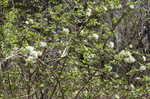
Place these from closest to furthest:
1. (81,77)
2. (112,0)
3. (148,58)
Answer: (81,77), (112,0), (148,58)

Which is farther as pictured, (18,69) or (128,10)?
(128,10)

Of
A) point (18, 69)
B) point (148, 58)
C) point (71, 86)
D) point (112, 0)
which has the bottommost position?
point (148, 58)

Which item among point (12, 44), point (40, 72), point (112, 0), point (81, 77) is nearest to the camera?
point (40, 72)

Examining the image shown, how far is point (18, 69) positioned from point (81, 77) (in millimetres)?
810

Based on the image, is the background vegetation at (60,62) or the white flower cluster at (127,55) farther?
the white flower cluster at (127,55)

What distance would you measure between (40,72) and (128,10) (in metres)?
4.53

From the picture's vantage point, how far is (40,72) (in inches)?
121

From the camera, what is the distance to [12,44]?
331 centimetres

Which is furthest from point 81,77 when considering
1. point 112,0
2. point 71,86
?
point 112,0

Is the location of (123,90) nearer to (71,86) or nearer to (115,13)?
(71,86)

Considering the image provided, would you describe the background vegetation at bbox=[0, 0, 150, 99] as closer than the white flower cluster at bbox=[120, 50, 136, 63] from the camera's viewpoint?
Yes

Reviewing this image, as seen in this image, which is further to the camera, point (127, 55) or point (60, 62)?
point (60, 62)

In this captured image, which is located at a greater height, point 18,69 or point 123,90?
point 18,69

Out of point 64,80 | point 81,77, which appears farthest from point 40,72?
point 81,77
